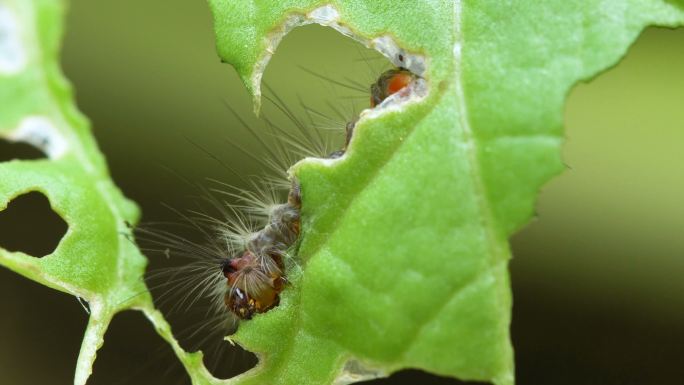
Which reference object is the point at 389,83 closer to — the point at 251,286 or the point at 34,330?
the point at 251,286

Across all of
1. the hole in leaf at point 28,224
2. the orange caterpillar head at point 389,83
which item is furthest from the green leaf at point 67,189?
the hole in leaf at point 28,224

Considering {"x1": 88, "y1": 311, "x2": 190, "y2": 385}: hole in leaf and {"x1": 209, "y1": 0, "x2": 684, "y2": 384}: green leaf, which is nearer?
{"x1": 209, "y1": 0, "x2": 684, "y2": 384}: green leaf

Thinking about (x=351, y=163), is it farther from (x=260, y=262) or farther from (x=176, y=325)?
(x=176, y=325)

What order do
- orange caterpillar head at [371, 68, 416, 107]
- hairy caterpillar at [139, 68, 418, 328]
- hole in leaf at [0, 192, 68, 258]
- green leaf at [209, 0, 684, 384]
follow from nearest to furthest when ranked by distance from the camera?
1. green leaf at [209, 0, 684, 384]
2. orange caterpillar head at [371, 68, 416, 107]
3. hairy caterpillar at [139, 68, 418, 328]
4. hole in leaf at [0, 192, 68, 258]

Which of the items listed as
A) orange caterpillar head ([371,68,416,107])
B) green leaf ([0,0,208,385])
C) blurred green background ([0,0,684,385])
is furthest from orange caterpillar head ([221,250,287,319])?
blurred green background ([0,0,684,385])

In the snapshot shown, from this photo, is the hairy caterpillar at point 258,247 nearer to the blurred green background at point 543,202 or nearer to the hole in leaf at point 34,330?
the blurred green background at point 543,202

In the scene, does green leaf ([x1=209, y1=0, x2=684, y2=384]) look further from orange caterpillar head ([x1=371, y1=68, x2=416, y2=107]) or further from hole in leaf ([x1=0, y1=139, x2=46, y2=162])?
hole in leaf ([x1=0, y1=139, x2=46, y2=162])

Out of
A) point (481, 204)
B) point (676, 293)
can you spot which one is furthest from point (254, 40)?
point (676, 293)
